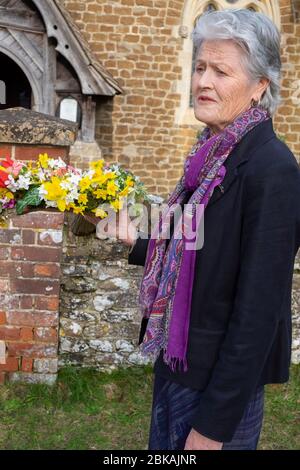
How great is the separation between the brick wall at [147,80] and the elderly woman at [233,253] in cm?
852

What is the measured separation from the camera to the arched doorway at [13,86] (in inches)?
459

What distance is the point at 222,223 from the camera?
1440mm

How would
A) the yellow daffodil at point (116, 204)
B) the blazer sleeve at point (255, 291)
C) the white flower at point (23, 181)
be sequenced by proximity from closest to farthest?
the blazer sleeve at point (255, 291), the yellow daffodil at point (116, 204), the white flower at point (23, 181)

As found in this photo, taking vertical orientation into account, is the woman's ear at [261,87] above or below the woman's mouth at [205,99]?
above

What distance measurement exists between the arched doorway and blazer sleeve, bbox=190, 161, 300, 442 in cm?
1124

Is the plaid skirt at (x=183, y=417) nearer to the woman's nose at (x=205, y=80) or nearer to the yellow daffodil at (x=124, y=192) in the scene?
the yellow daffodil at (x=124, y=192)

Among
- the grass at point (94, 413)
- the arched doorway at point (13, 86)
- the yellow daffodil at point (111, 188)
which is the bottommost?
the grass at point (94, 413)

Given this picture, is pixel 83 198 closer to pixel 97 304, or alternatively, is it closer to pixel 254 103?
pixel 254 103

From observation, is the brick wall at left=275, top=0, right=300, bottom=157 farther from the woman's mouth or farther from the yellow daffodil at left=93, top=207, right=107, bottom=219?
the woman's mouth

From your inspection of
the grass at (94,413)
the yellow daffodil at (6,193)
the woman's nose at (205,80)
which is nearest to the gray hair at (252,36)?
the woman's nose at (205,80)

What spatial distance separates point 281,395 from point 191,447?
196 centimetres

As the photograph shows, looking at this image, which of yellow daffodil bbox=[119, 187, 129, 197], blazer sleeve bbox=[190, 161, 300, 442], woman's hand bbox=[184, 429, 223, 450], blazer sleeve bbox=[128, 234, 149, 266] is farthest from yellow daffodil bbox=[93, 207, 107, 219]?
woman's hand bbox=[184, 429, 223, 450]

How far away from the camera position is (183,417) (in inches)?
64.7

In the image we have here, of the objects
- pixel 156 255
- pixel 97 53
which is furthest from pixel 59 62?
pixel 156 255
